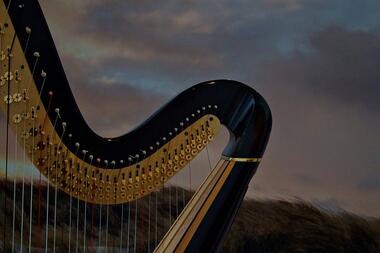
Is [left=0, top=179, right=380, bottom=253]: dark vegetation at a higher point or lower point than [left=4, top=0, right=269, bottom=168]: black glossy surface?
lower

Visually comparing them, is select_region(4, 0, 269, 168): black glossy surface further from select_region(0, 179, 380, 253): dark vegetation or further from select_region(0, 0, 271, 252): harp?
select_region(0, 179, 380, 253): dark vegetation

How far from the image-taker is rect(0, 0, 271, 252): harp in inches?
41.1

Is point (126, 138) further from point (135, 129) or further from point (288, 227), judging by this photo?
point (288, 227)

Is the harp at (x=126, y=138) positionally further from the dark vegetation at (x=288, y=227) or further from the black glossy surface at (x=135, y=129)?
the dark vegetation at (x=288, y=227)

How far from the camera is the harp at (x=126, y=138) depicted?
41.1 inches

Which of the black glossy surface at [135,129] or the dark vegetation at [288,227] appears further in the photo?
the dark vegetation at [288,227]

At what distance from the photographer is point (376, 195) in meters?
2.89

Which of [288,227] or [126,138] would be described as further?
[288,227]

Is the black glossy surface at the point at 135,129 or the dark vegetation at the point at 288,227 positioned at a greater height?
the black glossy surface at the point at 135,129

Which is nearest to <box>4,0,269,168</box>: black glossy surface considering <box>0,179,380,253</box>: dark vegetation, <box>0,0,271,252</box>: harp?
<box>0,0,271,252</box>: harp

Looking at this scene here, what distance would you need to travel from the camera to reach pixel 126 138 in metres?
1.37

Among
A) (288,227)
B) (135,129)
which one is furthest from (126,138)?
(288,227)

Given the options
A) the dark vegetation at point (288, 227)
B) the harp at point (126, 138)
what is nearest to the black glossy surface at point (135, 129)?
the harp at point (126, 138)

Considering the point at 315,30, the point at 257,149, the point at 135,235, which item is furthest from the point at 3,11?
the point at 315,30
